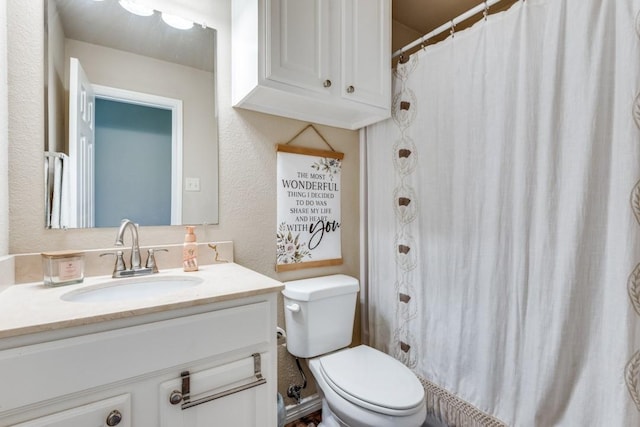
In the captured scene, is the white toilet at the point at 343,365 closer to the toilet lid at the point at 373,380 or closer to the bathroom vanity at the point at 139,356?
the toilet lid at the point at 373,380

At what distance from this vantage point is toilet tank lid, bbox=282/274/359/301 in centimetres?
140

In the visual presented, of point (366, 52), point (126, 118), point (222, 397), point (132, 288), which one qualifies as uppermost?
point (366, 52)

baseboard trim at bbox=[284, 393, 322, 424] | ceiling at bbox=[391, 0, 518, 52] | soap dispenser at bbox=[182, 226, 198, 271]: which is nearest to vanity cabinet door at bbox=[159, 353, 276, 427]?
soap dispenser at bbox=[182, 226, 198, 271]

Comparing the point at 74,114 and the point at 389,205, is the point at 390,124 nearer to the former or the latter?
the point at 389,205

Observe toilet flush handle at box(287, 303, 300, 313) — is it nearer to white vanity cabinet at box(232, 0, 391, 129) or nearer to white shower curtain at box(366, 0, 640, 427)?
white shower curtain at box(366, 0, 640, 427)

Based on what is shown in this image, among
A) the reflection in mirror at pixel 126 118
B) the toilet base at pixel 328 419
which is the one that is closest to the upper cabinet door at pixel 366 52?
the reflection in mirror at pixel 126 118

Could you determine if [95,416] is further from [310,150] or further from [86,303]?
[310,150]

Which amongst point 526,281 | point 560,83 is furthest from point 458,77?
point 526,281

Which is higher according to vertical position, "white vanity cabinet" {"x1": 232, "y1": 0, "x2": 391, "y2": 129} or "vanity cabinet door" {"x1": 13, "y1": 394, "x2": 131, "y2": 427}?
"white vanity cabinet" {"x1": 232, "y1": 0, "x2": 391, "y2": 129}

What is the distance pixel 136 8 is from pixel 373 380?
180cm

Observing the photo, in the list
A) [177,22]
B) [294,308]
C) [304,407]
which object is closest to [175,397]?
[294,308]

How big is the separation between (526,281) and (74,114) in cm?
183

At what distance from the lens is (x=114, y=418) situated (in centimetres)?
69

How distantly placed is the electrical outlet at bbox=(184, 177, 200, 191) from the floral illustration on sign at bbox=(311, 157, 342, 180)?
63 centimetres
